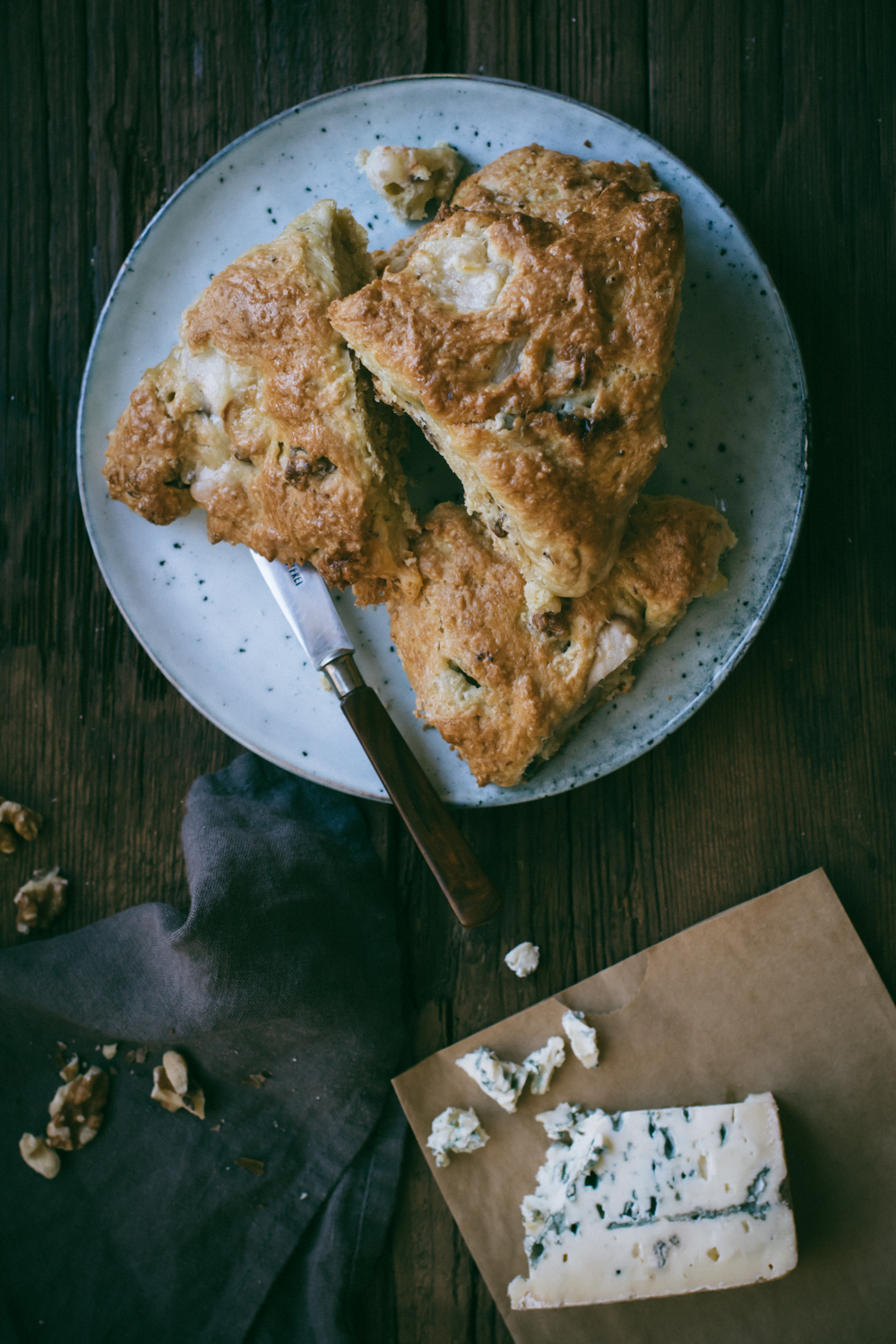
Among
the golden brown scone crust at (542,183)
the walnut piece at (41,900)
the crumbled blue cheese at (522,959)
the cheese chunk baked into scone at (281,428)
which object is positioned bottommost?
the crumbled blue cheese at (522,959)

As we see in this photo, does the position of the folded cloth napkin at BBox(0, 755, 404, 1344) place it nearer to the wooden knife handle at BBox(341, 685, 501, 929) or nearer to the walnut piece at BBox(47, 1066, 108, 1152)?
the walnut piece at BBox(47, 1066, 108, 1152)

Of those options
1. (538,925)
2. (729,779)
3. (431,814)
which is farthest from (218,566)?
(729,779)

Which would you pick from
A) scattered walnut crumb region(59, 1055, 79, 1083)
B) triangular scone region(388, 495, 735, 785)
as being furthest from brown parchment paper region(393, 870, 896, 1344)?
scattered walnut crumb region(59, 1055, 79, 1083)

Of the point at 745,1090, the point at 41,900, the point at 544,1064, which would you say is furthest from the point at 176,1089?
the point at 745,1090

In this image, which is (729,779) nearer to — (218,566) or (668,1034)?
(668,1034)

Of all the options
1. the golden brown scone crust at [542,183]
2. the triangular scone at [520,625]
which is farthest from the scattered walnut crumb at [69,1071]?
the golden brown scone crust at [542,183]

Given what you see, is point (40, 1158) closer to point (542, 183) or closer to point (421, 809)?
point (421, 809)

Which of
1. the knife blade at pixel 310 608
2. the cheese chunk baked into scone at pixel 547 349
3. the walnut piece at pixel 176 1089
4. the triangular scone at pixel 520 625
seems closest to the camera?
the cheese chunk baked into scone at pixel 547 349

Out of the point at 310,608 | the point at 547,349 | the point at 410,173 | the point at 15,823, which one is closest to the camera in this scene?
the point at 547,349

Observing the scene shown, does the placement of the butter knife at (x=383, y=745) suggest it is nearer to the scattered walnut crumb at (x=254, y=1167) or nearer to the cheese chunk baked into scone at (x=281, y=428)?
the cheese chunk baked into scone at (x=281, y=428)
